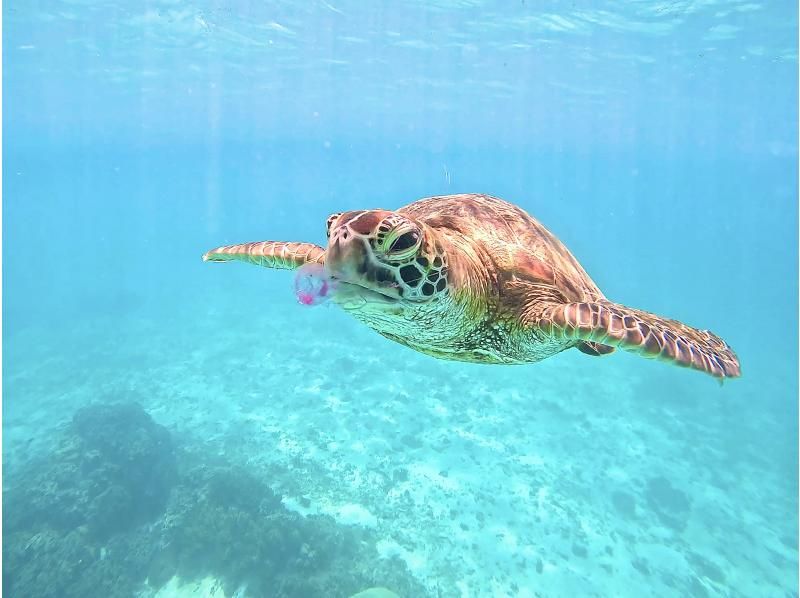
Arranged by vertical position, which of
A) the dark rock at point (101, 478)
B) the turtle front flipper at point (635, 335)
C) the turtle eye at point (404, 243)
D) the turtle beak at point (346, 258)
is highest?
the turtle eye at point (404, 243)

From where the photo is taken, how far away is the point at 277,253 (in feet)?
15.4

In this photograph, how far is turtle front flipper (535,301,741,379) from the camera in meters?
3.14

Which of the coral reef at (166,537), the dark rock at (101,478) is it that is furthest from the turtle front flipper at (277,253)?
the dark rock at (101,478)

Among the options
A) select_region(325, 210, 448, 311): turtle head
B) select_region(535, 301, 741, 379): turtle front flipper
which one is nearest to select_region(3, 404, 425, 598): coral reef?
select_region(535, 301, 741, 379): turtle front flipper

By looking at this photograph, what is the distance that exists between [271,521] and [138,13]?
2607 centimetres

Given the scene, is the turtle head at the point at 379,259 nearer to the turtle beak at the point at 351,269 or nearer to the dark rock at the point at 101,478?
the turtle beak at the point at 351,269

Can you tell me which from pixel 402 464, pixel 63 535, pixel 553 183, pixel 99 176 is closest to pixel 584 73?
pixel 402 464

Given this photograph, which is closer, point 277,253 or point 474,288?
point 474,288

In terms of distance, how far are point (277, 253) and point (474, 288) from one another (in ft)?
7.40

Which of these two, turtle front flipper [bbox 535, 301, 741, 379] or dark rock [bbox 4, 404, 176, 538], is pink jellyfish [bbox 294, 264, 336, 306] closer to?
turtle front flipper [bbox 535, 301, 741, 379]

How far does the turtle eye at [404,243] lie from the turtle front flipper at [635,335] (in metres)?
1.47

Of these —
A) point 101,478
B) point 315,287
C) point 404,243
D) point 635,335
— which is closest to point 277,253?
point 315,287

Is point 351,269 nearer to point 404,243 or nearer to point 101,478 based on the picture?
point 404,243

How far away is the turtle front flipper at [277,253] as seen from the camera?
182 inches
